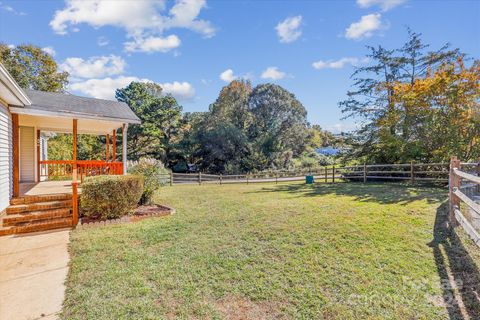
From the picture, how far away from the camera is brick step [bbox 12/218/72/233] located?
17.6 ft

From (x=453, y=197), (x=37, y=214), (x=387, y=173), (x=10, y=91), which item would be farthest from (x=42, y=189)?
(x=387, y=173)

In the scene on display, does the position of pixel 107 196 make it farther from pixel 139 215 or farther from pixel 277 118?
pixel 277 118

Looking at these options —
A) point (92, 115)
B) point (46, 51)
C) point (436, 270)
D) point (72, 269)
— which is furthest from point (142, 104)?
point (436, 270)

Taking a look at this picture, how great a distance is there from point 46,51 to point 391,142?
25.4m

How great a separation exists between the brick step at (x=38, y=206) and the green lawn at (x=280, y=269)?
56.5 inches

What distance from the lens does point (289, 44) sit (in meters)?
13.4

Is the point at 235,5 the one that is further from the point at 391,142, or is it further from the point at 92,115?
the point at 391,142

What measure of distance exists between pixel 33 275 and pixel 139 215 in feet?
9.92

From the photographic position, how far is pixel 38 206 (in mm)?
6090

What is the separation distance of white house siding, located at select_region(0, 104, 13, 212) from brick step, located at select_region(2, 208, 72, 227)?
39cm

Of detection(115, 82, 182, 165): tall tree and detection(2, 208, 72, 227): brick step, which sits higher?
detection(115, 82, 182, 165): tall tree

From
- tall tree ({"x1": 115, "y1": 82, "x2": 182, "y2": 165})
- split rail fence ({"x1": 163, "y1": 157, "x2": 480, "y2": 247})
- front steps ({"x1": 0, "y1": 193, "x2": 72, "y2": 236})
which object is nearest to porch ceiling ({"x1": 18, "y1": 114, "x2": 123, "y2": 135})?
front steps ({"x1": 0, "y1": 193, "x2": 72, "y2": 236})

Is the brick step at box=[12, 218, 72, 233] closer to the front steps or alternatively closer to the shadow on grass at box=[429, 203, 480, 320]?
the front steps

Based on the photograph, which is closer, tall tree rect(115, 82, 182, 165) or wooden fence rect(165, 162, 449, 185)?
wooden fence rect(165, 162, 449, 185)
